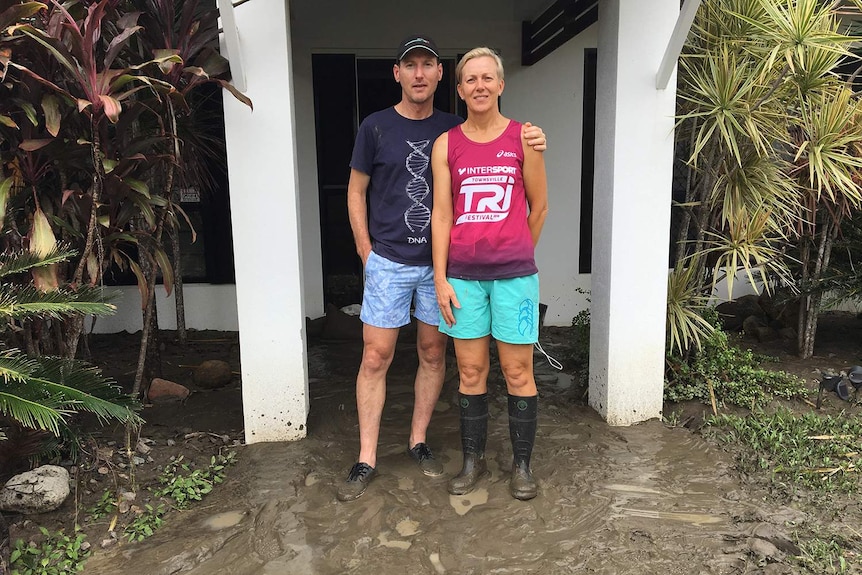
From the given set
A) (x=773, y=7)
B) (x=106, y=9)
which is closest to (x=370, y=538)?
(x=106, y=9)

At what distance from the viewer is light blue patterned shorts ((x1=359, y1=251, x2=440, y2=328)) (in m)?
2.72

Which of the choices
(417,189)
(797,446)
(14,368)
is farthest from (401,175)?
(797,446)

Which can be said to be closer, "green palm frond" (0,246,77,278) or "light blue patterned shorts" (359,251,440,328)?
"green palm frond" (0,246,77,278)

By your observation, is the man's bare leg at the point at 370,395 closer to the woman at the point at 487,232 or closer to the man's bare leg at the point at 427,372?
the man's bare leg at the point at 427,372

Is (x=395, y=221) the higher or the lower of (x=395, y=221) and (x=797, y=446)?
the higher

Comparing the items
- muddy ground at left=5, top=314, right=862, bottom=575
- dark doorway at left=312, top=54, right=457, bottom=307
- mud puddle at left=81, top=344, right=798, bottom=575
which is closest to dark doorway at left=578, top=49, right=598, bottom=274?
dark doorway at left=312, top=54, right=457, bottom=307

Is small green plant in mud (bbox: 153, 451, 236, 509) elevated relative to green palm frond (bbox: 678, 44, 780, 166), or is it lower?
lower

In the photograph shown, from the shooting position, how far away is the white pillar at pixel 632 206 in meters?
3.19

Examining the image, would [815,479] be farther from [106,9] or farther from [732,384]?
[106,9]

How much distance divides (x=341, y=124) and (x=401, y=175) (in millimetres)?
2990

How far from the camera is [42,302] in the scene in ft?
7.44

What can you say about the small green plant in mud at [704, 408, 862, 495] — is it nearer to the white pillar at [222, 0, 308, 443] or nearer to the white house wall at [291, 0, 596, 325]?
the white pillar at [222, 0, 308, 443]

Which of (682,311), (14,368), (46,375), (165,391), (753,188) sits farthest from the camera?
(165,391)

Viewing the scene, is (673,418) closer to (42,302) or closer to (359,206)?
(359,206)
